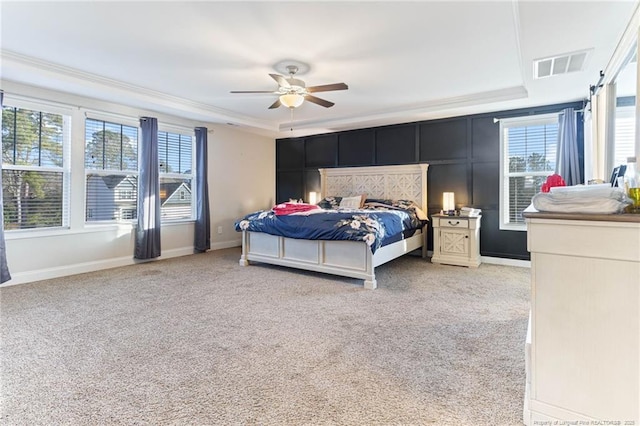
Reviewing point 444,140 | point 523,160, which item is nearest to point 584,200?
point 523,160

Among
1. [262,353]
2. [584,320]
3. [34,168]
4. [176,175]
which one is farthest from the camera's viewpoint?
[176,175]

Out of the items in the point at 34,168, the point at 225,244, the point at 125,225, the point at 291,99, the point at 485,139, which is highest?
the point at 291,99

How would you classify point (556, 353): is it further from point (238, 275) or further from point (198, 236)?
point (198, 236)

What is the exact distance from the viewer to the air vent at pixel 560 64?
3.00 m

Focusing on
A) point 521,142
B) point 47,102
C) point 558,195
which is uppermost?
point 47,102

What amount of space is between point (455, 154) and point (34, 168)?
6.05m

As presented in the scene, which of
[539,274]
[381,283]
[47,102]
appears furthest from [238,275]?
[539,274]

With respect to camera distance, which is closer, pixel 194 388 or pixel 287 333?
pixel 194 388

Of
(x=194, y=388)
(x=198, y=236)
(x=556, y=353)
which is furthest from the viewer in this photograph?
(x=198, y=236)

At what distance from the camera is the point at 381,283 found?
3.96 metres

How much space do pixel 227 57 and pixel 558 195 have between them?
3.19 metres

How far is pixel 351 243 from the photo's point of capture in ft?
13.0

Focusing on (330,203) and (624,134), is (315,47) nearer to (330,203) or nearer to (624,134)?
(624,134)

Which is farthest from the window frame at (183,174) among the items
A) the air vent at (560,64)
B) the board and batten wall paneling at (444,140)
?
the air vent at (560,64)
